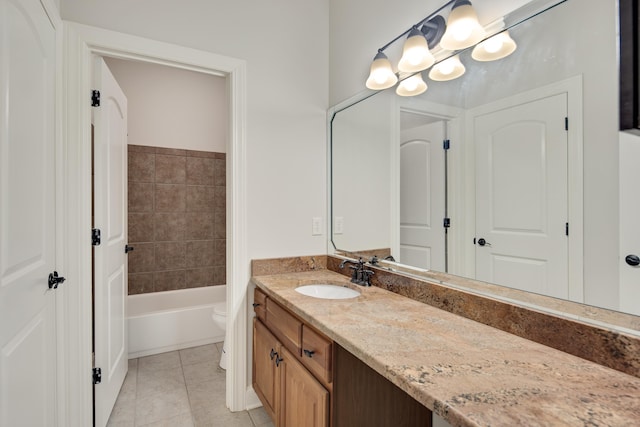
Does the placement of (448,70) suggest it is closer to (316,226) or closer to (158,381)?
(316,226)

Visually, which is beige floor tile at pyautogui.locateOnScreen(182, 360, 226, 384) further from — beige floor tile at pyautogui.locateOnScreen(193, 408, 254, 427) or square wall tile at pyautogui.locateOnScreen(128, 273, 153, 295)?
square wall tile at pyautogui.locateOnScreen(128, 273, 153, 295)

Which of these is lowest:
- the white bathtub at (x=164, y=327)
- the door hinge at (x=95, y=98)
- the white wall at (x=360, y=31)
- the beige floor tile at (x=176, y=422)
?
the beige floor tile at (x=176, y=422)

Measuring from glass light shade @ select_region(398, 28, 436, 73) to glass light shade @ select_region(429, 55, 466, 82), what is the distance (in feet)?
0.16

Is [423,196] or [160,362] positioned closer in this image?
[423,196]

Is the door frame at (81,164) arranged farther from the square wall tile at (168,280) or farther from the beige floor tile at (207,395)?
the square wall tile at (168,280)

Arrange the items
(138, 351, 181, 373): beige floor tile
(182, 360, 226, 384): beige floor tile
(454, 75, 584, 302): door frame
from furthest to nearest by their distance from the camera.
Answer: (138, 351, 181, 373): beige floor tile, (182, 360, 226, 384): beige floor tile, (454, 75, 584, 302): door frame

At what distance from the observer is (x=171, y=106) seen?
10.7ft

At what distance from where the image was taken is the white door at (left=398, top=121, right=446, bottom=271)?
1396mm

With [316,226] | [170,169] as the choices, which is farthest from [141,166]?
[316,226]

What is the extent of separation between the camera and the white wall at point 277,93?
1.79 m

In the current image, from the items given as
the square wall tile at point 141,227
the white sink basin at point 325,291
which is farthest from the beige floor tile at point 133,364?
the white sink basin at point 325,291

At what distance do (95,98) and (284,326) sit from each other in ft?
4.88

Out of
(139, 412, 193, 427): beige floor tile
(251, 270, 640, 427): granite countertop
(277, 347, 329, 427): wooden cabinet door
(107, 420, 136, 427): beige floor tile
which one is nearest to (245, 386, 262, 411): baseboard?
(139, 412, 193, 427): beige floor tile

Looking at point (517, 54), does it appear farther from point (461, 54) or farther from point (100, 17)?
point (100, 17)
